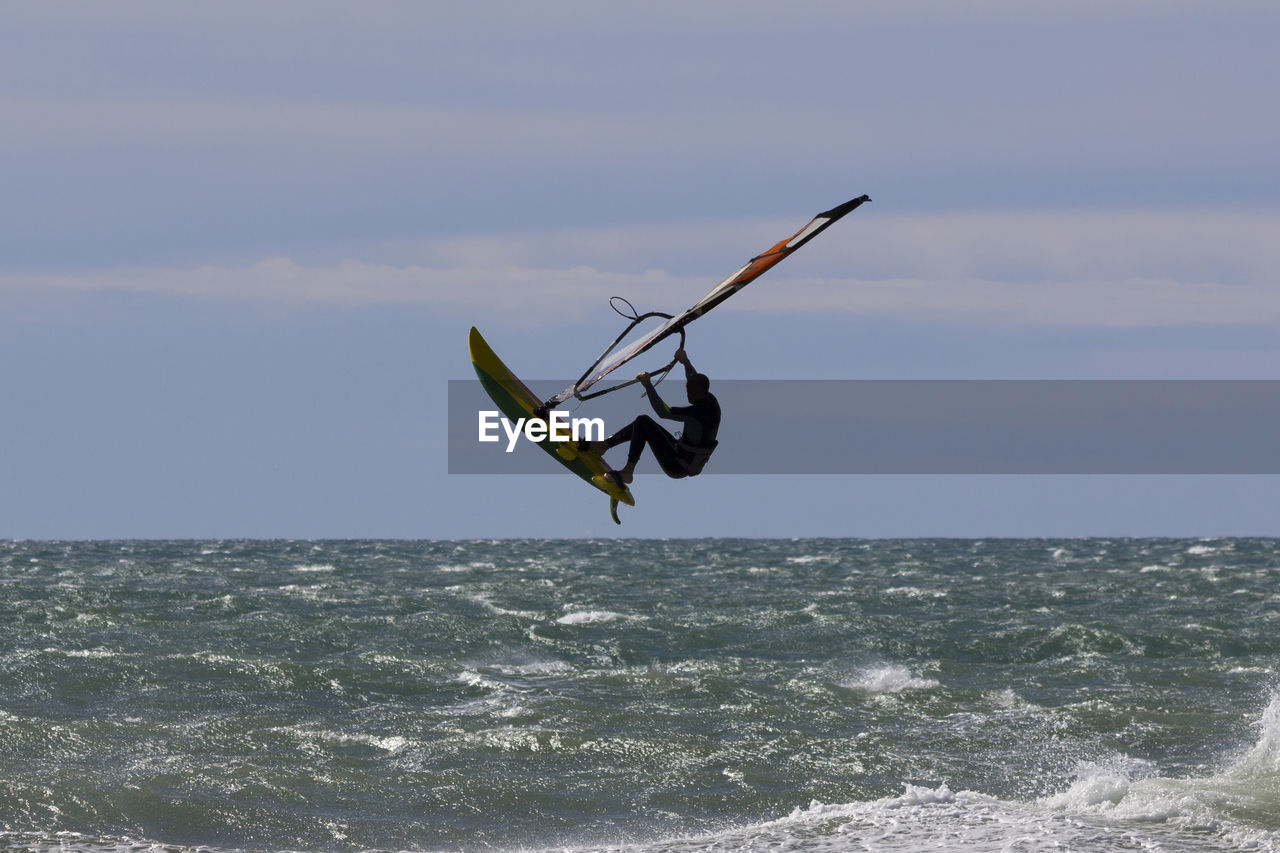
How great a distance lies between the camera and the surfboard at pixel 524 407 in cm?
1161

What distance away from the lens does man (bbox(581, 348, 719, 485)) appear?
34.4 ft

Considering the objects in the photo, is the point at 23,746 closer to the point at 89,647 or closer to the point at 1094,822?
the point at 89,647

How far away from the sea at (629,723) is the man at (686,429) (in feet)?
10.7

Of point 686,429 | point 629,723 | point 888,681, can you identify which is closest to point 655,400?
point 686,429

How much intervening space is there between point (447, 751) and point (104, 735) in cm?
375

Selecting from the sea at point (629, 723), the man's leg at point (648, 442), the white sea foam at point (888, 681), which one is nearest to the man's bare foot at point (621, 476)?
the man's leg at point (648, 442)

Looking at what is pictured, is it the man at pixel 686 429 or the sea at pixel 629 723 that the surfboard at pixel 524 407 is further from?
the sea at pixel 629 723

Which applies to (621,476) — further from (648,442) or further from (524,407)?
(524,407)

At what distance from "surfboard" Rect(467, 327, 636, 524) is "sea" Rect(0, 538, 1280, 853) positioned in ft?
9.93

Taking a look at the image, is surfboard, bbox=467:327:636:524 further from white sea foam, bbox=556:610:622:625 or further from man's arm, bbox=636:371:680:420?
white sea foam, bbox=556:610:622:625

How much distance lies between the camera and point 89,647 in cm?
1983

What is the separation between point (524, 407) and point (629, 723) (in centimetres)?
470

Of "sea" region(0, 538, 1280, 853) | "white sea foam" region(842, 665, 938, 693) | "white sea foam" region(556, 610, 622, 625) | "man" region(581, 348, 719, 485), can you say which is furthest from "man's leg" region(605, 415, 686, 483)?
"white sea foam" region(556, 610, 622, 625)

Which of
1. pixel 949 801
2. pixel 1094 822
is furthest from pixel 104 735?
pixel 1094 822
